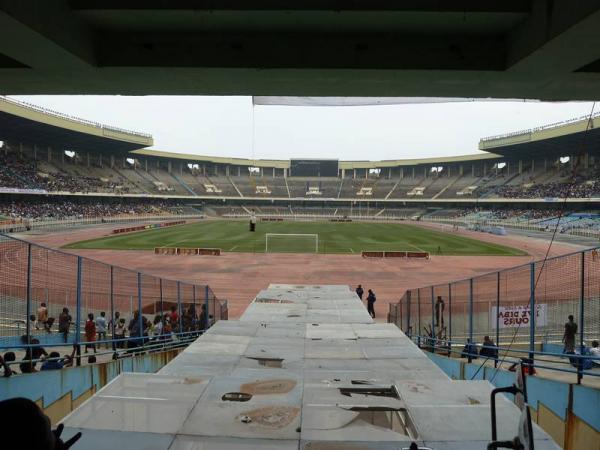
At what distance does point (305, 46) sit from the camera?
643cm

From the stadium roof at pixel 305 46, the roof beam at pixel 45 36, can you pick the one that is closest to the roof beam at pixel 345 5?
the stadium roof at pixel 305 46

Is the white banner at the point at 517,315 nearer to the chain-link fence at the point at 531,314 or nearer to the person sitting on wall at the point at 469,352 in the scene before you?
the chain-link fence at the point at 531,314

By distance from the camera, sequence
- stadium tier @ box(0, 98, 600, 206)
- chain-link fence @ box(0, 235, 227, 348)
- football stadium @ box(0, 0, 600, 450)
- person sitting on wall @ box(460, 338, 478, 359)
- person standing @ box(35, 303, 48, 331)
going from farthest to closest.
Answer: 1. stadium tier @ box(0, 98, 600, 206)
2. person standing @ box(35, 303, 48, 331)
3. person sitting on wall @ box(460, 338, 478, 359)
4. chain-link fence @ box(0, 235, 227, 348)
5. football stadium @ box(0, 0, 600, 450)

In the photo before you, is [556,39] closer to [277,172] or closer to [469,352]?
[469,352]

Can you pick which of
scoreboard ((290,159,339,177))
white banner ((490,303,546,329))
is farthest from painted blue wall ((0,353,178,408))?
scoreboard ((290,159,339,177))

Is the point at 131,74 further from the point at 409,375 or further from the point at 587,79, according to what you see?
the point at 587,79

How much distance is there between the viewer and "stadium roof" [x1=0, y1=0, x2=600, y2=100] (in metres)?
5.47

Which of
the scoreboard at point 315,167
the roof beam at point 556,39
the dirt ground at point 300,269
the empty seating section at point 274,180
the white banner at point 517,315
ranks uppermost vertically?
the scoreboard at point 315,167

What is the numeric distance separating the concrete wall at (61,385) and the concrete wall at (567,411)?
28.8 ft

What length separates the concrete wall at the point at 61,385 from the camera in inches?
294

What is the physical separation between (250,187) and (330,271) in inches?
4118

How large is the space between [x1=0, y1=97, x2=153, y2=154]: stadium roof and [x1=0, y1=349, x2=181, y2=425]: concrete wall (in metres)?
72.3

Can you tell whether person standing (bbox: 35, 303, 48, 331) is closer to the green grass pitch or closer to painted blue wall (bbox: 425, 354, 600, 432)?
painted blue wall (bbox: 425, 354, 600, 432)

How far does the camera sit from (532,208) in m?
99.7
